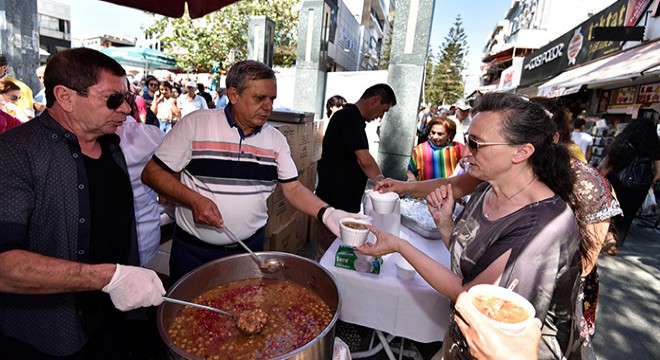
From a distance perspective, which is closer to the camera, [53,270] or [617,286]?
[53,270]

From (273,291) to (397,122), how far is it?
467 cm

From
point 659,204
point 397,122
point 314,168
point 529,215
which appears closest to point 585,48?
point 659,204

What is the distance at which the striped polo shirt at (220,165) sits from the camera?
6.79 ft

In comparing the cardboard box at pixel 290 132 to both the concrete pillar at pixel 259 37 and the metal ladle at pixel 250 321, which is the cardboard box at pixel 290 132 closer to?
the metal ladle at pixel 250 321

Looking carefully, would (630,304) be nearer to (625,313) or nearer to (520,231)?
(625,313)

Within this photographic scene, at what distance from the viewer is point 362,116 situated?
372 cm

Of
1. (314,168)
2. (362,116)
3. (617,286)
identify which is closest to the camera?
(362,116)

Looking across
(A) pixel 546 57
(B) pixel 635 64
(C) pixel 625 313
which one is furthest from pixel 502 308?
(A) pixel 546 57

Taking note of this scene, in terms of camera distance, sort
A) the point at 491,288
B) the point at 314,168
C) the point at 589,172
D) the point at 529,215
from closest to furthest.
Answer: the point at 491,288
the point at 529,215
the point at 589,172
the point at 314,168

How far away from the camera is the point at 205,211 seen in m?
1.83

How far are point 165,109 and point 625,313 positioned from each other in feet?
33.0

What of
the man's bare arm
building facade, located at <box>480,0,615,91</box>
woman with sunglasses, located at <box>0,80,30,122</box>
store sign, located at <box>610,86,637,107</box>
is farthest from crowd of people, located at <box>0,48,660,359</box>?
building facade, located at <box>480,0,615,91</box>

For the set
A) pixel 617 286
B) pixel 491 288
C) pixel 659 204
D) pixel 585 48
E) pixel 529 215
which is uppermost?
pixel 585 48

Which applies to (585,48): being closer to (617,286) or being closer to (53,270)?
(617,286)
